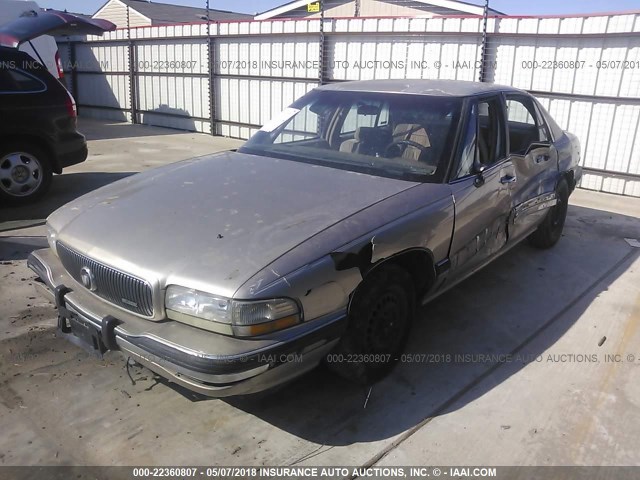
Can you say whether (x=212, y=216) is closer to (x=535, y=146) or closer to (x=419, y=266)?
(x=419, y=266)

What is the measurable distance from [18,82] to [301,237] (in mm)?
5569

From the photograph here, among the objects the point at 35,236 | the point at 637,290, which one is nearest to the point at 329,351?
the point at 637,290

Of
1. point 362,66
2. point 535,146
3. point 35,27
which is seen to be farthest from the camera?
point 362,66

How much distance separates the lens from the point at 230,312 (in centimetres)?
232

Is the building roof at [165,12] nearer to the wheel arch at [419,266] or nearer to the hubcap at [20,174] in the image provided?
the hubcap at [20,174]

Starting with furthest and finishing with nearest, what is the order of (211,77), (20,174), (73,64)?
(73,64)
(211,77)
(20,174)

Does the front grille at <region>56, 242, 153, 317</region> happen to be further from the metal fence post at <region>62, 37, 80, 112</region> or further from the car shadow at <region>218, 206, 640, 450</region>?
the metal fence post at <region>62, 37, 80, 112</region>

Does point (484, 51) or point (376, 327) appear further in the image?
point (484, 51)

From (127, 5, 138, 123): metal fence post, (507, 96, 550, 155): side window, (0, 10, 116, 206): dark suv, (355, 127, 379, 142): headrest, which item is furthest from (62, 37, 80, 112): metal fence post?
(355, 127, 379, 142): headrest

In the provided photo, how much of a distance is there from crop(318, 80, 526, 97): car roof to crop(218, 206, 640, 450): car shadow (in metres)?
1.62

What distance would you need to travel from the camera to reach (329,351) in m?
2.66

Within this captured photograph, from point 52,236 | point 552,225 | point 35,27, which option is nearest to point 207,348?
point 52,236

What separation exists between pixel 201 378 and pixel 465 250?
2038 mm

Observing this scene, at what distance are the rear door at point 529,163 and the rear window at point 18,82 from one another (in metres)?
5.53
